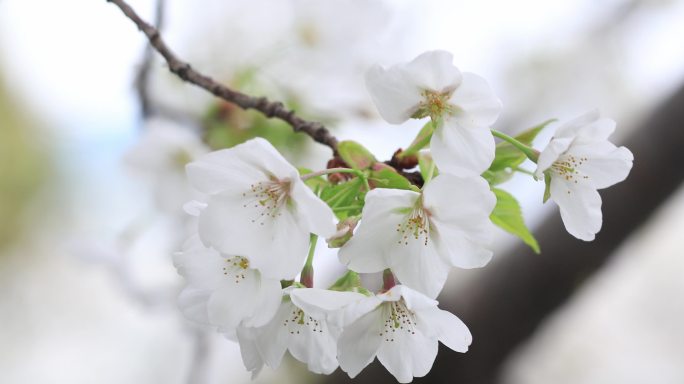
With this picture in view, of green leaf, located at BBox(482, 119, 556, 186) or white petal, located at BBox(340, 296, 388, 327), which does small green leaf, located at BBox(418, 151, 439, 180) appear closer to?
green leaf, located at BBox(482, 119, 556, 186)

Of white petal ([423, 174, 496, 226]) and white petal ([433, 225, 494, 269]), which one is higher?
white petal ([423, 174, 496, 226])

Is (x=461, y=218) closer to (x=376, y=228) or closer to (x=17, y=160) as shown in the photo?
(x=376, y=228)

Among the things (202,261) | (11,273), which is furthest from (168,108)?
(11,273)

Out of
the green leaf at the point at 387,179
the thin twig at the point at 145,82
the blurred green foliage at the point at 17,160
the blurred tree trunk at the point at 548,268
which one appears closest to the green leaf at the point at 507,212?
the green leaf at the point at 387,179

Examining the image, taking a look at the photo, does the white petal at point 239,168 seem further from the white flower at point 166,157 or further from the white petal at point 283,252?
the white flower at point 166,157

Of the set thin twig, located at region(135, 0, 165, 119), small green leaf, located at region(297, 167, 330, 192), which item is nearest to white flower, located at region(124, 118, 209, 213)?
thin twig, located at region(135, 0, 165, 119)

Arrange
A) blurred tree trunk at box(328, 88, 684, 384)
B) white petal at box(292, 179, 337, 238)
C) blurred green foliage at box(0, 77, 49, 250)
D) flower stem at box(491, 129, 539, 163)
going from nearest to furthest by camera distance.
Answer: white petal at box(292, 179, 337, 238)
flower stem at box(491, 129, 539, 163)
blurred tree trunk at box(328, 88, 684, 384)
blurred green foliage at box(0, 77, 49, 250)
